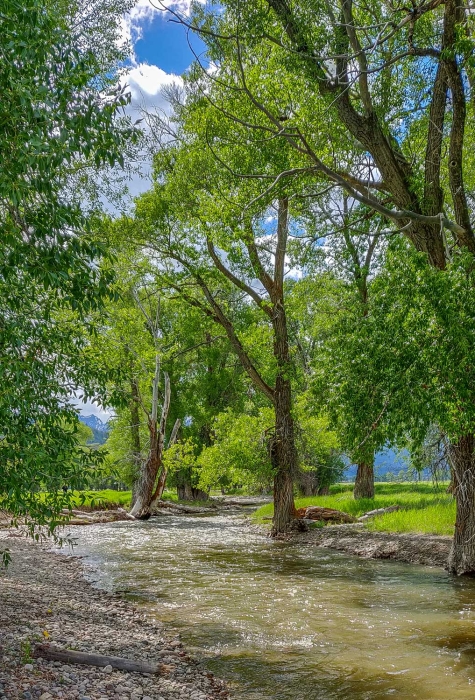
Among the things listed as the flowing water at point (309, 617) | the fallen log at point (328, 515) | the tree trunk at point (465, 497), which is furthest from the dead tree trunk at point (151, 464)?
the tree trunk at point (465, 497)

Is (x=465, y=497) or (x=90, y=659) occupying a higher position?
(x=465, y=497)

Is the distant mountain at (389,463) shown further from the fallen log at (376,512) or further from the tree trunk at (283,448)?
the tree trunk at (283,448)

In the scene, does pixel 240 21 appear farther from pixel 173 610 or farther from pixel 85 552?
pixel 85 552

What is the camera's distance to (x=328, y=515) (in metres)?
21.2

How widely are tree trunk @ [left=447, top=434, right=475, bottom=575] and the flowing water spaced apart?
541mm

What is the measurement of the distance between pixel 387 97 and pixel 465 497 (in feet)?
29.8

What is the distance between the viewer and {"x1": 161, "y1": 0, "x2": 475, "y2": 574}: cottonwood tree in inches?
425

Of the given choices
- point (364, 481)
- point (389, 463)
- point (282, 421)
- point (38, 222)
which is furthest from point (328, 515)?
point (38, 222)

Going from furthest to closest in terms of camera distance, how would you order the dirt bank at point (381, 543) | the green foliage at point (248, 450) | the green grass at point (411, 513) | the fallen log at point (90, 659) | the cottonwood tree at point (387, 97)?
the green foliage at point (248, 450) < the green grass at point (411, 513) < the dirt bank at point (381, 543) < the cottonwood tree at point (387, 97) < the fallen log at point (90, 659)

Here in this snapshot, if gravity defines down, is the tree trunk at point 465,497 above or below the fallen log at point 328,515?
above

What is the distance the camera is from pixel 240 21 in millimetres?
11930

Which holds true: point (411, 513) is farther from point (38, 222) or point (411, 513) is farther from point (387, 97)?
point (38, 222)

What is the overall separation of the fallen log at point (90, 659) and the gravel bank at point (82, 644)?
0.11 metres

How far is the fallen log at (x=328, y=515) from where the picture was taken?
21.0m
